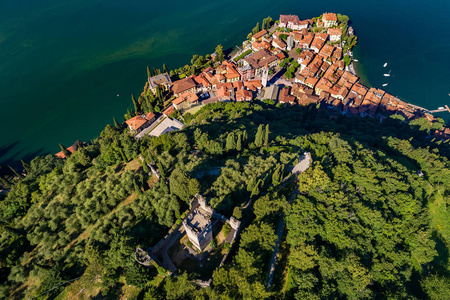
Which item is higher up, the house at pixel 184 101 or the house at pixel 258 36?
the house at pixel 258 36

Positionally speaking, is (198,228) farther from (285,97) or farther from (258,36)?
(258,36)

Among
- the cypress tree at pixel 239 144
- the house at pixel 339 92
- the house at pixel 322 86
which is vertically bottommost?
the house at pixel 339 92

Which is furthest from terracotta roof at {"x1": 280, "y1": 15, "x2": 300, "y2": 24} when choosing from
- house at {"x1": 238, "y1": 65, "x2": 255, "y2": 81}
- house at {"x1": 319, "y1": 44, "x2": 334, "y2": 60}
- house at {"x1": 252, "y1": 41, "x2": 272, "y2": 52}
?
house at {"x1": 238, "y1": 65, "x2": 255, "y2": 81}

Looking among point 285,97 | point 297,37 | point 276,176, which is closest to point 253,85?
point 285,97

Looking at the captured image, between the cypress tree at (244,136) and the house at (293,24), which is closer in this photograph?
the cypress tree at (244,136)

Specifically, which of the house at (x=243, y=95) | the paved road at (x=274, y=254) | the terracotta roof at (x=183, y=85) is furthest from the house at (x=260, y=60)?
the paved road at (x=274, y=254)

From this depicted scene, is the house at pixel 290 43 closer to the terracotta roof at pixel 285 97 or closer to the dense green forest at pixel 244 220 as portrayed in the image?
the terracotta roof at pixel 285 97
